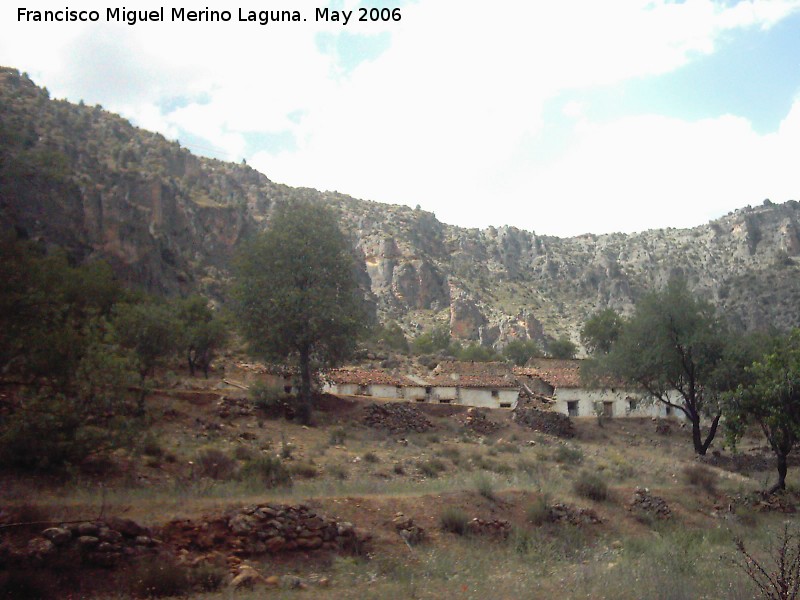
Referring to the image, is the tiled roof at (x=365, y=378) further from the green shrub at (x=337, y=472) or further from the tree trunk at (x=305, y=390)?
the green shrub at (x=337, y=472)

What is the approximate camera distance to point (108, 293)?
33.1 m

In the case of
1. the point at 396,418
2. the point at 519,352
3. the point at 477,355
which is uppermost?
the point at 519,352

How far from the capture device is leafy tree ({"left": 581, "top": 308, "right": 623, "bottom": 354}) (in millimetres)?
63000

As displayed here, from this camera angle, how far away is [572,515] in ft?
54.2

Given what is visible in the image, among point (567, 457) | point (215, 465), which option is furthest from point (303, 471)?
point (567, 457)

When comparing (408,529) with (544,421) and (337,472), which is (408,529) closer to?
(337,472)

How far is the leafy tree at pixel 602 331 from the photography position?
63.0m

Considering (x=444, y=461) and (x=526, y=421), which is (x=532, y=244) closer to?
(x=526, y=421)

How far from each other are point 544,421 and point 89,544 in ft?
96.3

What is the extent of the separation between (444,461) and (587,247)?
101m

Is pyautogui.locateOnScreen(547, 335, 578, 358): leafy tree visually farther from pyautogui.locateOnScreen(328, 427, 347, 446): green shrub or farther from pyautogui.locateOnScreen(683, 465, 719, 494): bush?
pyautogui.locateOnScreen(328, 427, 347, 446): green shrub

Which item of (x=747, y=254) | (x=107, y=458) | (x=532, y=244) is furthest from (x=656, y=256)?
(x=107, y=458)

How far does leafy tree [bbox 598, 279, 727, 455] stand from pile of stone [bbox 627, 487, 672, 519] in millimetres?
11578

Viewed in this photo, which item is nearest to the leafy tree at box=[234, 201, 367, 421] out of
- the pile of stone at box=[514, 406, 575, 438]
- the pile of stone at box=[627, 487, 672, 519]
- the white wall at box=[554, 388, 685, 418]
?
the pile of stone at box=[514, 406, 575, 438]
